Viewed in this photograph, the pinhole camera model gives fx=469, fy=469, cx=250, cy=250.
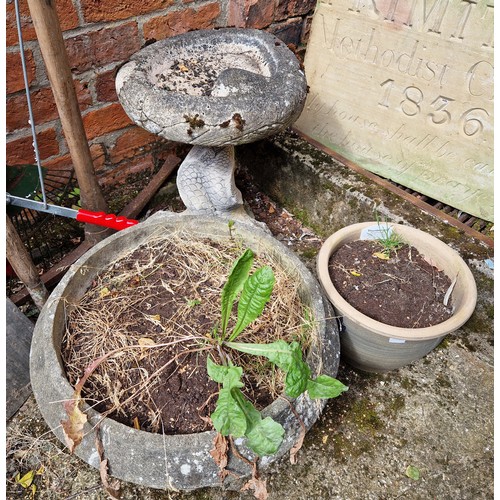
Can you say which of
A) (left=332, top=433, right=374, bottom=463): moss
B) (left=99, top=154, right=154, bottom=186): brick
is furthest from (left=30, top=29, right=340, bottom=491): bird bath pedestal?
(left=99, top=154, right=154, bottom=186): brick

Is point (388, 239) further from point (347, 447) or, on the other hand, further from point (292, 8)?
point (292, 8)

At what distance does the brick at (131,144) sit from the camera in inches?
76.9

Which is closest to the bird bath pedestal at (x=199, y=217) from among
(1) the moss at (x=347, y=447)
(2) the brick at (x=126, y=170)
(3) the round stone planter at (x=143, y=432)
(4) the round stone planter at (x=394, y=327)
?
(3) the round stone planter at (x=143, y=432)

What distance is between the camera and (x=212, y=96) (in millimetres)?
1362

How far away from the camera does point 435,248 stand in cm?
152

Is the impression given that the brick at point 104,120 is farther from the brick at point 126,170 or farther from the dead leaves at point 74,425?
the dead leaves at point 74,425

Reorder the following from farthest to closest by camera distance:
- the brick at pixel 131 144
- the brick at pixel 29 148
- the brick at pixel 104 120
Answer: the brick at pixel 131 144 → the brick at pixel 104 120 → the brick at pixel 29 148

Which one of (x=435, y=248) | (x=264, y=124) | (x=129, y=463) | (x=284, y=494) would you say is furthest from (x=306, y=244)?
(x=129, y=463)

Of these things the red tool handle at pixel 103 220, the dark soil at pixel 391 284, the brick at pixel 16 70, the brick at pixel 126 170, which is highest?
the brick at pixel 16 70

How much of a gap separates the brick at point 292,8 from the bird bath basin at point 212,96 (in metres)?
0.41

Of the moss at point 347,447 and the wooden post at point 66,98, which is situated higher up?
the wooden post at point 66,98

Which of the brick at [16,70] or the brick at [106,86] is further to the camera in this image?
the brick at [106,86]

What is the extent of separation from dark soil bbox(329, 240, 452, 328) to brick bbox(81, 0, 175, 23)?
3.59 ft

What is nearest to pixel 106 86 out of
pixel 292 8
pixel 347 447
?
pixel 292 8
